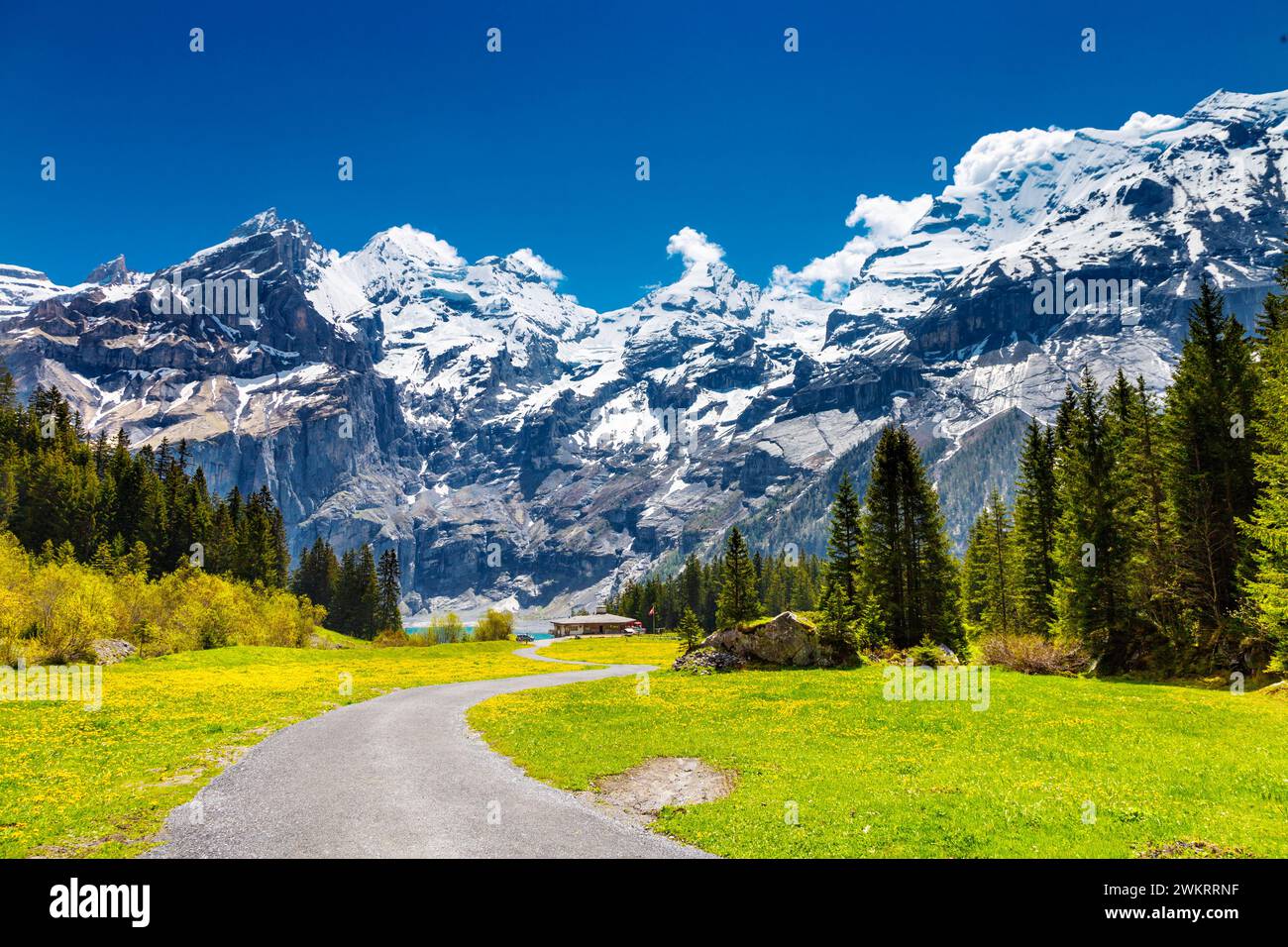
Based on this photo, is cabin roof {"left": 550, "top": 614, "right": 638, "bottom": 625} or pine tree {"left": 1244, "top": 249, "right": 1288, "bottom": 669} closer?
pine tree {"left": 1244, "top": 249, "right": 1288, "bottom": 669}

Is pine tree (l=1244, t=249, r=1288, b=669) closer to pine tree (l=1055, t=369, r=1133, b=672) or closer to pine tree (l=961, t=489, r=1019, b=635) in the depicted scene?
pine tree (l=1055, t=369, r=1133, b=672)

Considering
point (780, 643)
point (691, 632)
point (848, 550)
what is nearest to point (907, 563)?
point (848, 550)

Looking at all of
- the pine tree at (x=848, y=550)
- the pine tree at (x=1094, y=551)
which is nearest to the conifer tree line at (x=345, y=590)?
the pine tree at (x=848, y=550)

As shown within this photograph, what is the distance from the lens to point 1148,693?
31.0 metres

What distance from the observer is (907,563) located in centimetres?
5494

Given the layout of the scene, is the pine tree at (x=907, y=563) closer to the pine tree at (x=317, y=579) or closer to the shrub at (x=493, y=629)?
the shrub at (x=493, y=629)

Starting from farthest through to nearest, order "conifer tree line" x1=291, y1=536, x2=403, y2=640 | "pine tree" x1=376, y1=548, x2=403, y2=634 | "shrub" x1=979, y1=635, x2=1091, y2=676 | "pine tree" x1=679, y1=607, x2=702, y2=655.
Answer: "pine tree" x1=376, y1=548, x2=403, y2=634 < "conifer tree line" x1=291, y1=536, x2=403, y2=640 < "pine tree" x1=679, y1=607, x2=702, y2=655 < "shrub" x1=979, y1=635, x2=1091, y2=676

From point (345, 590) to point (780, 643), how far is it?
5015 inches

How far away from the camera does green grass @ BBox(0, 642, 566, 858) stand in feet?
46.6

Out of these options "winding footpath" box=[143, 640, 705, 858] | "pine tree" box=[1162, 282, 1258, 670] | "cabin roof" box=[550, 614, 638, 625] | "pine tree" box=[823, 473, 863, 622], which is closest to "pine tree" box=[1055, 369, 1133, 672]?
"pine tree" box=[1162, 282, 1258, 670]

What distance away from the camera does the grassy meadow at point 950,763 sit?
13000 mm

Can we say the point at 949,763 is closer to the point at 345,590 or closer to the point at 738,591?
the point at 738,591

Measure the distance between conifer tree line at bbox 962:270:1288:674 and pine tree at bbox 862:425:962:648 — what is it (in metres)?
7.82
